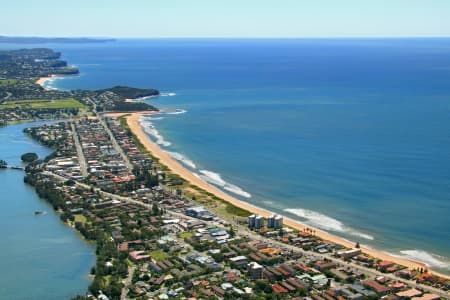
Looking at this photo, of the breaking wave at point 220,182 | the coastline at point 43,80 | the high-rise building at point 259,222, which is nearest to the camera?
the high-rise building at point 259,222

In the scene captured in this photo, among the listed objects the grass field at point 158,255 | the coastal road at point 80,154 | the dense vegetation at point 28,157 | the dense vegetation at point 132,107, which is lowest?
the grass field at point 158,255

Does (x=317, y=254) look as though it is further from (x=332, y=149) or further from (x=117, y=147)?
(x=117, y=147)

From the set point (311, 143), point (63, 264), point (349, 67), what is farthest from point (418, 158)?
point (349, 67)

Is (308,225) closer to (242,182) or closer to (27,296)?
(242,182)

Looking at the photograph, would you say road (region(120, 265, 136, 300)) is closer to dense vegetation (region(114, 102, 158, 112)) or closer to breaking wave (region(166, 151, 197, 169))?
breaking wave (region(166, 151, 197, 169))

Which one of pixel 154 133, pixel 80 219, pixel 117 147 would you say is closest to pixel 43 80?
pixel 154 133

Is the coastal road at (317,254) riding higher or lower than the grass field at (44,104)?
lower

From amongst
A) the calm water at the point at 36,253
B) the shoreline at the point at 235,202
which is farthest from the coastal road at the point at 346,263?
the calm water at the point at 36,253

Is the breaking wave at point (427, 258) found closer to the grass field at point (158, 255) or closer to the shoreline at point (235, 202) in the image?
the shoreline at point (235, 202)

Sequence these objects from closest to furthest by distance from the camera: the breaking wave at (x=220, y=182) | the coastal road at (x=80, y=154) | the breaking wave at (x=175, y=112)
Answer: the breaking wave at (x=220, y=182)
the coastal road at (x=80, y=154)
the breaking wave at (x=175, y=112)
